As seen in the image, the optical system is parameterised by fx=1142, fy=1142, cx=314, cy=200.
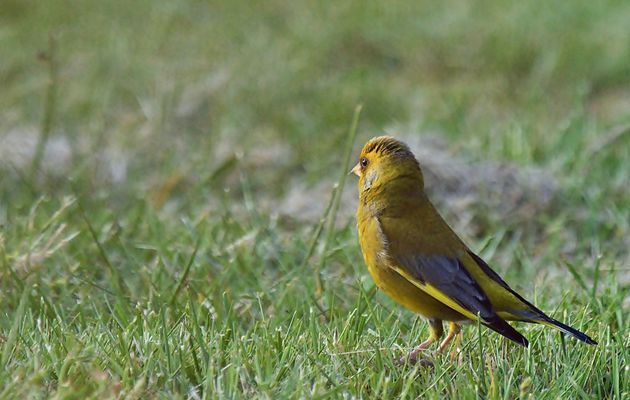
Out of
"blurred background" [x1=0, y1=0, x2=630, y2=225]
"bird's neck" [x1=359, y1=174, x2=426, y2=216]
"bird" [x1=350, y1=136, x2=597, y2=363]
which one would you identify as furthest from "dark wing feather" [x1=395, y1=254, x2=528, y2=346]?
"blurred background" [x1=0, y1=0, x2=630, y2=225]

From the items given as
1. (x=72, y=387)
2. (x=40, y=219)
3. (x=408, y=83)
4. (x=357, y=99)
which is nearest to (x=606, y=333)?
(x=72, y=387)

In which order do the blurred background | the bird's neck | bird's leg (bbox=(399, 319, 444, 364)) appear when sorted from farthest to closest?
the blurred background < the bird's neck < bird's leg (bbox=(399, 319, 444, 364))

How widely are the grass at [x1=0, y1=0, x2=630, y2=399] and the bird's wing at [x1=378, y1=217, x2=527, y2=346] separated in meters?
0.16

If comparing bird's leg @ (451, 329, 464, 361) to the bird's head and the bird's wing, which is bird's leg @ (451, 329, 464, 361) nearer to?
the bird's wing

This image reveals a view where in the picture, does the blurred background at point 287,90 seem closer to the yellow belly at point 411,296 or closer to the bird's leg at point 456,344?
the yellow belly at point 411,296

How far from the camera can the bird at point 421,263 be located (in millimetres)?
3438

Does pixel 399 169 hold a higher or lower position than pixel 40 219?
higher

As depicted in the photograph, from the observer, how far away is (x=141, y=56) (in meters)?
8.21

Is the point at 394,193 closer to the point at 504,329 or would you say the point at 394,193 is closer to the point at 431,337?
the point at 431,337

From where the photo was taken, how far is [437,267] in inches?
139

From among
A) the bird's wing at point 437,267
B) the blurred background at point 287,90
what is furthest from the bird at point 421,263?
the blurred background at point 287,90

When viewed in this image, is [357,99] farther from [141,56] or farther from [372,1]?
[372,1]

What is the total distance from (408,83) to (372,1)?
1799 mm

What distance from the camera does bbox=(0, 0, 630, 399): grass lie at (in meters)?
3.18
